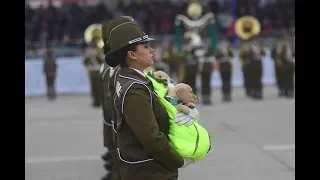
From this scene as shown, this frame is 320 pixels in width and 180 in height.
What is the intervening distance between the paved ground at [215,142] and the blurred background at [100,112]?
0.01 metres

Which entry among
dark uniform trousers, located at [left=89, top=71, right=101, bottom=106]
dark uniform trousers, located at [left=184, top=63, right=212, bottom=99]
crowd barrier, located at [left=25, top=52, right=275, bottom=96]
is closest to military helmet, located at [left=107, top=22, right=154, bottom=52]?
dark uniform trousers, located at [left=184, top=63, right=212, bottom=99]

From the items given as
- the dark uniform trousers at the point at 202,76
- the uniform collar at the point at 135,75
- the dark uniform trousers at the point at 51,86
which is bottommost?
the dark uniform trousers at the point at 51,86

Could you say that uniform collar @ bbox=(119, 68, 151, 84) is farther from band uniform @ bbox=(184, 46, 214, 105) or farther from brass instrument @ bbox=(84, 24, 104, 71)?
band uniform @ bbox=(184, 46, 214, 105)

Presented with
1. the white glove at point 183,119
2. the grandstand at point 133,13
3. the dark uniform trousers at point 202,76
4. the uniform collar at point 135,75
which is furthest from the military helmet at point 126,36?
the grandstand at point 133,13

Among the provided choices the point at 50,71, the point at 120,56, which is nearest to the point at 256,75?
the point at 50,71

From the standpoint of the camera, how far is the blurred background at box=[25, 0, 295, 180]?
7.02 m

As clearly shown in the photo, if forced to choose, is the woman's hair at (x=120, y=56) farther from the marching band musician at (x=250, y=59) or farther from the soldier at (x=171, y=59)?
the marching band musician at (x=250, y=59)

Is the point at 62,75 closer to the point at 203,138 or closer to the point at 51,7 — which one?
the point at 51,7

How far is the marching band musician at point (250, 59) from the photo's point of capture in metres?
13.4

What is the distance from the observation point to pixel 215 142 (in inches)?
329

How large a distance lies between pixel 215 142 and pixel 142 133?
5433 millimetres

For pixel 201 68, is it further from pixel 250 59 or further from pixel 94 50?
pixel 94 50
